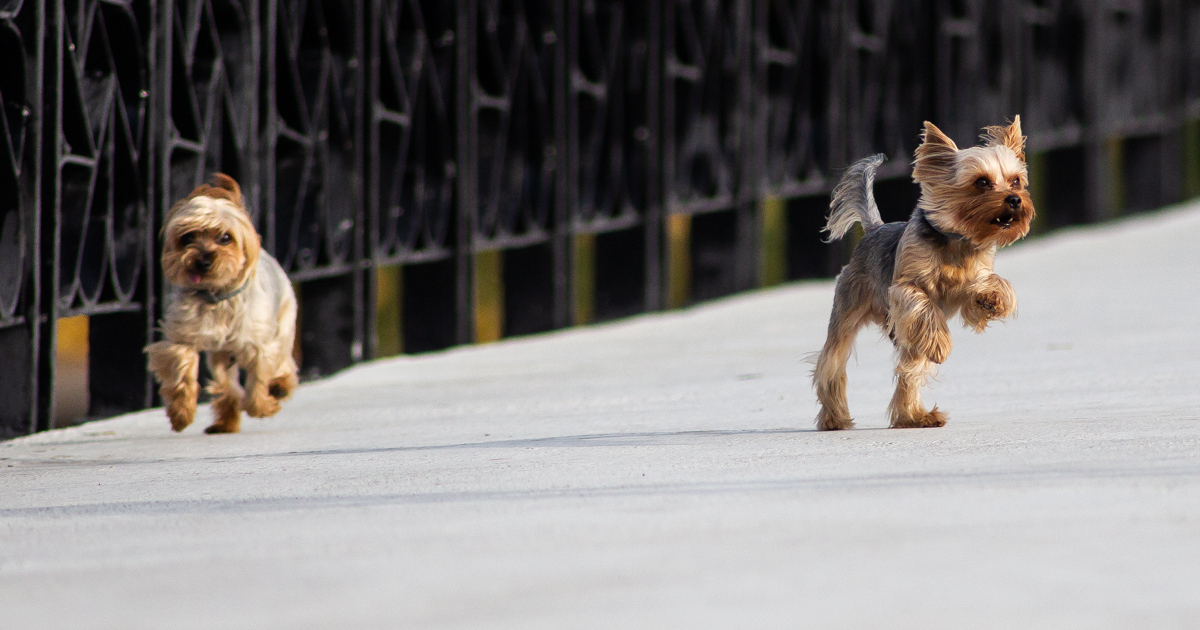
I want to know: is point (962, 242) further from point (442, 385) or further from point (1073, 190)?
point (1073, 190)

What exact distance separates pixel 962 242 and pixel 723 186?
9926mm

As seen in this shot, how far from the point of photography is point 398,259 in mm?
12656

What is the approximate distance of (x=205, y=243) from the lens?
8.10 m

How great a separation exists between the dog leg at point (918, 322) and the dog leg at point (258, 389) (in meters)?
3.65

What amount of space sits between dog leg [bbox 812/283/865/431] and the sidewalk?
0.19m

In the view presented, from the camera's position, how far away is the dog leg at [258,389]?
340 inches

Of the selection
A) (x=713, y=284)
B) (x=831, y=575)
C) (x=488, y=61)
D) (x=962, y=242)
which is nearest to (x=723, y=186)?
(x=713, y=284)

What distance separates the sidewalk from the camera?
3.87 metres

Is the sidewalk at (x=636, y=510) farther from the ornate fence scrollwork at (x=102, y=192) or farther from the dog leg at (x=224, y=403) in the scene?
the ornate fence scrollwork at (x=102, y=192)

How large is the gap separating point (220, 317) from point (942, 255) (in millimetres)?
3883

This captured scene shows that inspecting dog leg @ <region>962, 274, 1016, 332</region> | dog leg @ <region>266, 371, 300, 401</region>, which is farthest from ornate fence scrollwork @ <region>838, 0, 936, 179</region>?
dog leg @ <region>962, 274, 1016, 332</region>

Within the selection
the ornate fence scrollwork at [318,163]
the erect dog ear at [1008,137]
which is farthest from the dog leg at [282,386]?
the erect dog ear at [1008,137]

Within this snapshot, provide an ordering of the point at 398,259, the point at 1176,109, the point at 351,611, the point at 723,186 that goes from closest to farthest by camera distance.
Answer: the point at 351,611
the point at 398,259
the point at 723,186
the point at 1176,109

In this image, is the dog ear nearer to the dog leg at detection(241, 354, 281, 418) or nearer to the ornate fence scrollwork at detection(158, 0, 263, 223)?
the dog leg at detection(241, 354, 281, 418)
